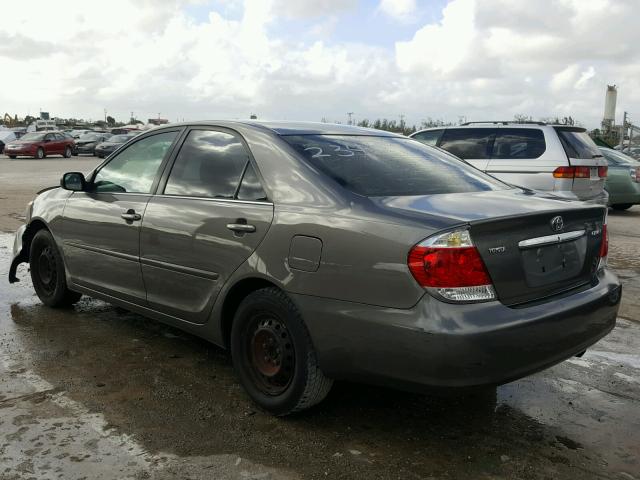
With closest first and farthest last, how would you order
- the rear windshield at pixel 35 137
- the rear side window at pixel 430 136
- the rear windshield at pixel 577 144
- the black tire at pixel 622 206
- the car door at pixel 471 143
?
the rear windshield at pixel 577 144
the car door at pixel 471 143
the rear side window at pixel 430 136
the black tire at pixel 622 206
the rear windshield at pixel 35 137

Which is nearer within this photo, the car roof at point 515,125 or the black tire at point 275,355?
the black tire at point 275,355

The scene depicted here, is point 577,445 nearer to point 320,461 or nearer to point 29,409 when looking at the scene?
point 320,461

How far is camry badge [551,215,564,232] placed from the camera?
314cm

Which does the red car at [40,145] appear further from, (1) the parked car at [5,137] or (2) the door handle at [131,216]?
(2) the door handle at [131,216]

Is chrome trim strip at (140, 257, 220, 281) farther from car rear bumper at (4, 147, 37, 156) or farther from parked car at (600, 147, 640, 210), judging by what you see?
car rear bumper at (4, 147, 37, 156)

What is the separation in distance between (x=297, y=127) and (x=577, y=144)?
22.2 ft

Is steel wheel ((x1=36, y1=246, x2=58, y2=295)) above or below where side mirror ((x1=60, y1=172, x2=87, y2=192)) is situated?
below

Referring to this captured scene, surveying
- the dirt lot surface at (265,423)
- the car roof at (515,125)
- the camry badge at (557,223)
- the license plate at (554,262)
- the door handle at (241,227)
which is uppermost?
the car roof at (515,125)

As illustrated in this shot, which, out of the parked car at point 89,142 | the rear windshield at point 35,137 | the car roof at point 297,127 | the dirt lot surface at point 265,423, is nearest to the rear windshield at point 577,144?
the dirt lot surface at point 265,423

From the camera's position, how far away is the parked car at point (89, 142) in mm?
38969

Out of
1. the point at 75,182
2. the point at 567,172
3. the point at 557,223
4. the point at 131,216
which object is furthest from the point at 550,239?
the point at 567,172

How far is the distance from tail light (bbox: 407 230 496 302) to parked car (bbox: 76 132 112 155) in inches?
1520

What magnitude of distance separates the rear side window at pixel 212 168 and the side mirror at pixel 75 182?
105cm

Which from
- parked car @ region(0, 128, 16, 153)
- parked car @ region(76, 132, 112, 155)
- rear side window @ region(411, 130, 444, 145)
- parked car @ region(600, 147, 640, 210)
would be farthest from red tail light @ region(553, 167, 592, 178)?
parked car @ region(0, 128, 16, 153)
